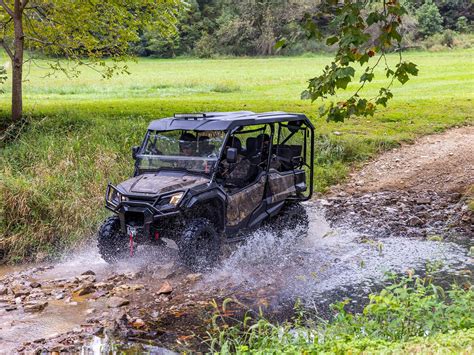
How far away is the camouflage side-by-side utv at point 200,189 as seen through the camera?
8.22 m

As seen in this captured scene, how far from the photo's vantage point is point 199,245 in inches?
330

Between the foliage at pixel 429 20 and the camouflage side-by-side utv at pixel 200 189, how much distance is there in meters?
52.4

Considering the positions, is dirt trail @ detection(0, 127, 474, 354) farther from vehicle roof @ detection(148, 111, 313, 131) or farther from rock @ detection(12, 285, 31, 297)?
vehicle roof @ detection(148, 111, 313, 131)

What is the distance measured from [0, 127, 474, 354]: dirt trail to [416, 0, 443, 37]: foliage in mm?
49807

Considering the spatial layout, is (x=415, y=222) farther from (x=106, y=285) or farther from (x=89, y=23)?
(x=89, y=23)

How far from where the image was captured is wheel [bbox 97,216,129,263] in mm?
8742

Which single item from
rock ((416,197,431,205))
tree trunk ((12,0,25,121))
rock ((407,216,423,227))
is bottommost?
rock ((407,216,423,227))

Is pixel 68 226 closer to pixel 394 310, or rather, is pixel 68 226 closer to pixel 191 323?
pixel 191 323

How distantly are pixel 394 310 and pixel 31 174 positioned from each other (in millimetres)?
8150

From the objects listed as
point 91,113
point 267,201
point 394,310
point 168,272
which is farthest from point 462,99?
point 394,310

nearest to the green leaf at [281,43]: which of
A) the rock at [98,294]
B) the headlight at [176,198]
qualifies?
the headlight at [176,198]

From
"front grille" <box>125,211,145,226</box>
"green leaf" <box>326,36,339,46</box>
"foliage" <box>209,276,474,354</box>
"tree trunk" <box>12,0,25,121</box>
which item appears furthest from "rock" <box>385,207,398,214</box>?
"tree trunk" <box>12,0,25,121</box>

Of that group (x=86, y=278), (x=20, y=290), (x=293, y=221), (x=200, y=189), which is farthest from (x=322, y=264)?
(x=20, y=290)

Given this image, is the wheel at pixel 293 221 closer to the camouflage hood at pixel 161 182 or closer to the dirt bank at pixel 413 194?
the dirt bank at pixel 413 194
